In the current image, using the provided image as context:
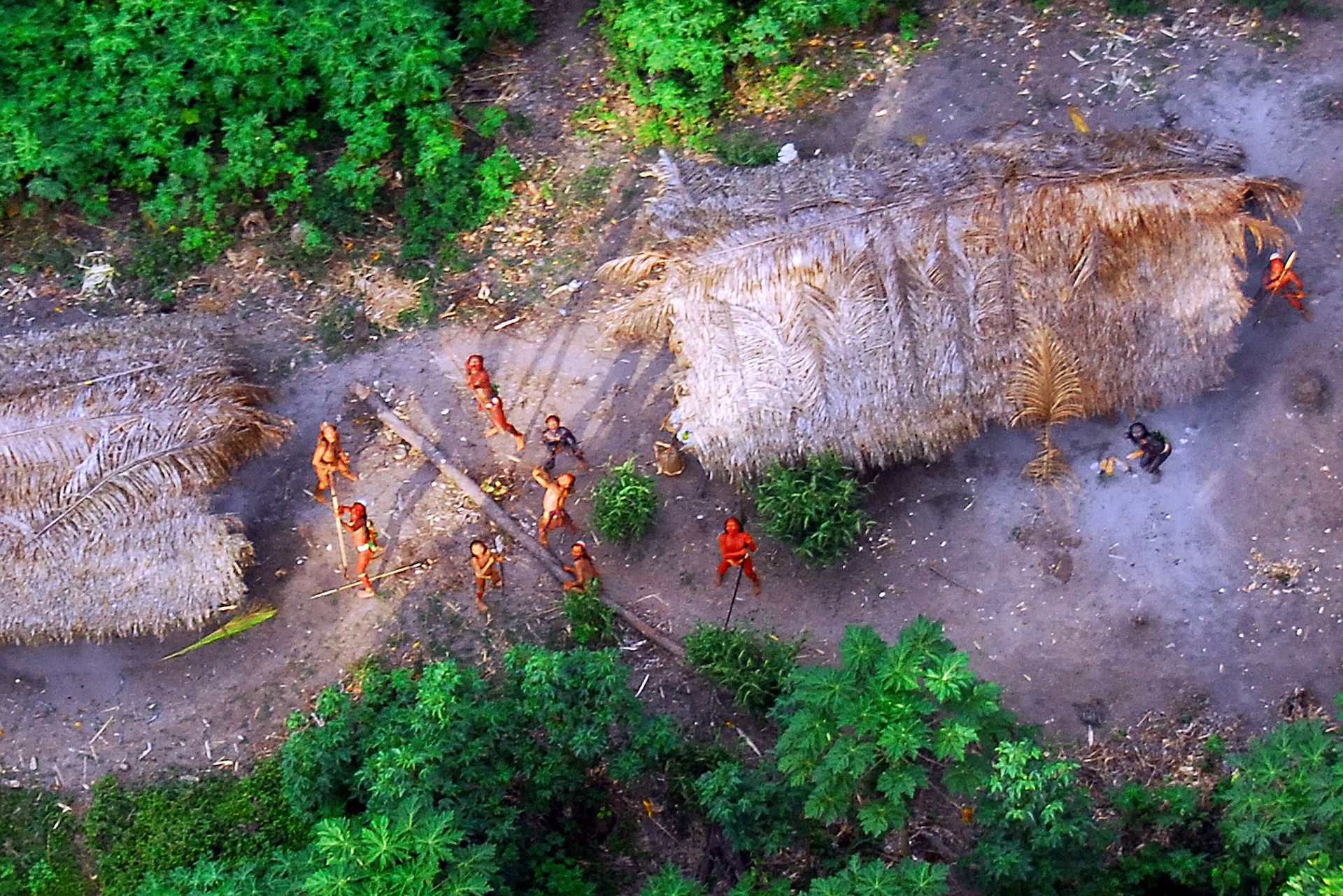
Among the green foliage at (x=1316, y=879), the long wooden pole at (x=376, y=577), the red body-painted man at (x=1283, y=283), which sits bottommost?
the long wooden pole at (x=376, y=577)

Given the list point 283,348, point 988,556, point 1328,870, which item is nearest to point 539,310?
point 283,348

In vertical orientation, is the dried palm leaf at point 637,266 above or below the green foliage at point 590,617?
above

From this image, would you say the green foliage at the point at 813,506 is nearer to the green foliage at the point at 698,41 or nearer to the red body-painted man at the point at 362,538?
the red body-painted man at the point at 362,538

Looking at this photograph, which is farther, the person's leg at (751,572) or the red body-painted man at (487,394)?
the red body-painted man at (487,394)

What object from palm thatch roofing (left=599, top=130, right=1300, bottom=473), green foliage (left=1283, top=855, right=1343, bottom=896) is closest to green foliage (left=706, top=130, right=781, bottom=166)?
palm thatch roofing (left=599, top=130, right=1300, bottom=473)

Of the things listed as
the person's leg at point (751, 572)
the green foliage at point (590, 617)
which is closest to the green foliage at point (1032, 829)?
the person's leg at point (751, 572)

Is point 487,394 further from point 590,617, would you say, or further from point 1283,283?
point 1283,283
